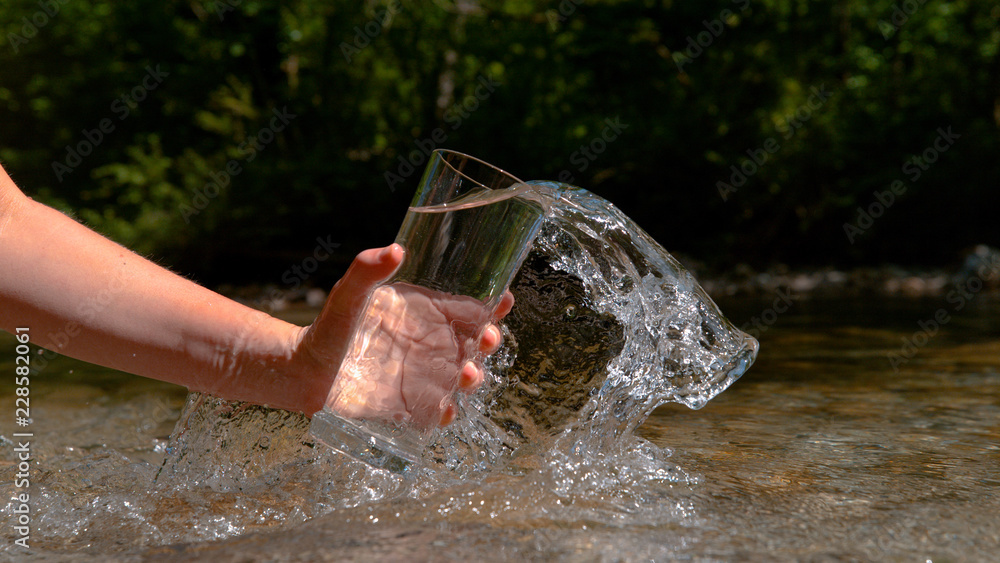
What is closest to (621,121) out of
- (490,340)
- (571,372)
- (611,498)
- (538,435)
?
(571,372)

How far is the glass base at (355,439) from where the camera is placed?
139 centimetres

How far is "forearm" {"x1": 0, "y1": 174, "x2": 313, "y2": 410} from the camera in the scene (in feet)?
4.46

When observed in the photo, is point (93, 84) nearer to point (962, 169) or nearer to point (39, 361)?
point (39, 361)

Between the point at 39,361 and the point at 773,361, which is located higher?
the point at 773,361

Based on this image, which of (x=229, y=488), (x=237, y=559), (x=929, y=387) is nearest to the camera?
(x=237, y=559)

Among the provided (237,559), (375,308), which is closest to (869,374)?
(375,308)

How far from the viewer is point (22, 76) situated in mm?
10008

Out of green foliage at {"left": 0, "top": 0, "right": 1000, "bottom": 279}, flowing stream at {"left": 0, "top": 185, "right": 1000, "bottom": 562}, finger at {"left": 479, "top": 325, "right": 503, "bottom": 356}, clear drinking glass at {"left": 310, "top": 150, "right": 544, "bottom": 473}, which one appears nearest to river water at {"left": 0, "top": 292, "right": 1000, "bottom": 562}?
flowing stream at {"left": 0, "top": 185, "right": 1000, "bottom": 562}

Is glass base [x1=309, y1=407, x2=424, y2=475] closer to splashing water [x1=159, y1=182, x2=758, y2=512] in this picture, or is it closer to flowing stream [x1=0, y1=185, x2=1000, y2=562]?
flowing stream [x1=0, y1=185, x2=1000, y2=562]

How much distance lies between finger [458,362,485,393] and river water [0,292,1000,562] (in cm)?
17

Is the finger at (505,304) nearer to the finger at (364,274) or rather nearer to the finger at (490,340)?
the finger at (490,340)

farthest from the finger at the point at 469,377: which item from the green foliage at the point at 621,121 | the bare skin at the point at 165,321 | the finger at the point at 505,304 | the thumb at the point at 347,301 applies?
the green foliage at the point at 621,121

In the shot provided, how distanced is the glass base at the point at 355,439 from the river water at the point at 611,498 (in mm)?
91

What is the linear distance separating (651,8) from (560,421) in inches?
279
